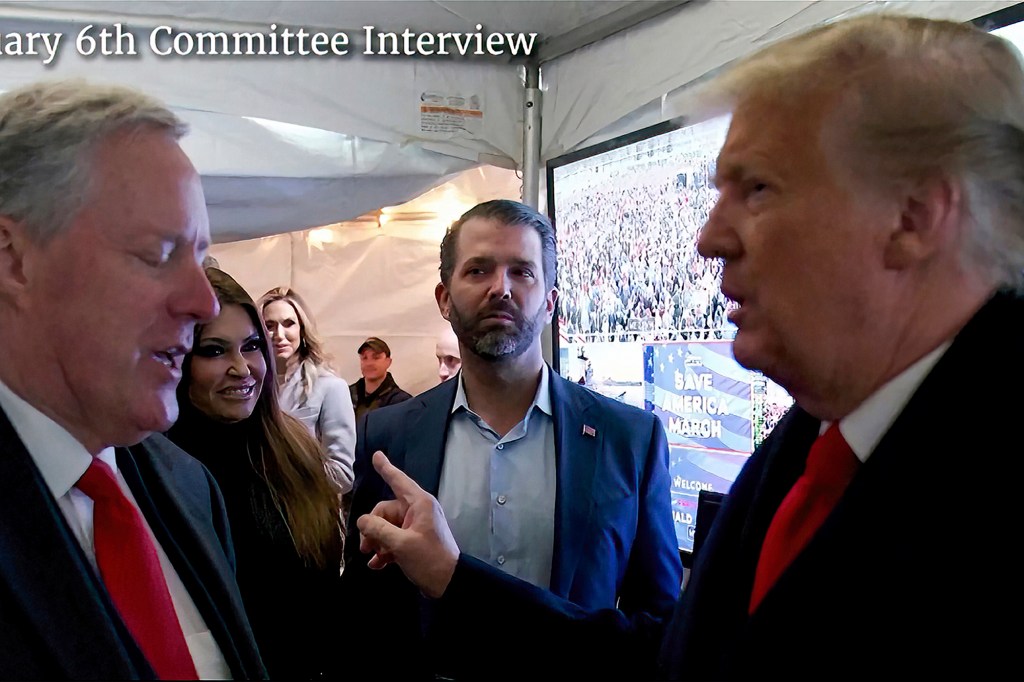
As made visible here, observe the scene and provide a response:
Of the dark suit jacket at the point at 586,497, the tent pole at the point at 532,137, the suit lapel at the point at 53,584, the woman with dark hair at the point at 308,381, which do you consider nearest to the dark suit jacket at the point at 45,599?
the suit lapel at the point at 53,584

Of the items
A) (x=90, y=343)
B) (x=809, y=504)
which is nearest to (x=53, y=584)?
(x=90, y=343)

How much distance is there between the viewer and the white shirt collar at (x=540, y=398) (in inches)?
65.0

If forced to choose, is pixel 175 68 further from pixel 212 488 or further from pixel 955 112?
pixel 955 112

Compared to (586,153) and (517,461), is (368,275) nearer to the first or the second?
(586,153)

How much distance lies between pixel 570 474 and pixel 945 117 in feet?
3.48

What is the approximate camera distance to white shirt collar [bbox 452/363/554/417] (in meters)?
1.65

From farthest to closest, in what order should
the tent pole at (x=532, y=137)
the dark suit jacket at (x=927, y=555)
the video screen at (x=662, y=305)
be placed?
the tent pole at (x=532, y=137)
the video screen at (x=662, y=305)
the dark suit jacket at (x=927, y=555)

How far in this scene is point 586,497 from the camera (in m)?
1.54

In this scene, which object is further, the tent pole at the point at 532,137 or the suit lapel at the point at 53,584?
the tent pole at the point at 532,137

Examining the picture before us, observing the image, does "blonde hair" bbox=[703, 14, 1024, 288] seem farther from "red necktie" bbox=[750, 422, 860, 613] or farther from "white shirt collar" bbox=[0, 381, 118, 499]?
"white shirt collar" bbox=[0, 381, 118, 499]

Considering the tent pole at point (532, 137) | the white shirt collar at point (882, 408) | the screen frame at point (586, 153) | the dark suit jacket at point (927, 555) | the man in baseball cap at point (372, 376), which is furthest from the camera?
the man in baseball cap at point (372, 376)

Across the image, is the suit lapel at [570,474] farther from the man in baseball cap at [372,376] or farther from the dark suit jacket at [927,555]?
the man in baseball cap at [372,376]

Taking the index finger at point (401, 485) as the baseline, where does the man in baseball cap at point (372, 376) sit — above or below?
above

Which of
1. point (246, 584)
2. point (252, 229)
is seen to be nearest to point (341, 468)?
point (252, 229)
